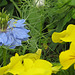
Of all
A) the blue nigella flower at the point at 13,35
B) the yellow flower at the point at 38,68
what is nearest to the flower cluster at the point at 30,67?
the yellow flower at the point at 38,68

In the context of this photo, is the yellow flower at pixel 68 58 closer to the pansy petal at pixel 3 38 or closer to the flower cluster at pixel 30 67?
the flower cluster at pixel 30 67

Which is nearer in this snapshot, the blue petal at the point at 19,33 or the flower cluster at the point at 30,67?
the flower cluster at the point at 30,67

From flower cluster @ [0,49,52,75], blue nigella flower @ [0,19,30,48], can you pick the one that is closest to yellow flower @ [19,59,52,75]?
flower cluster @ [0,49,52,75]

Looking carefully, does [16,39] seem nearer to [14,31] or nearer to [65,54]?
[14,31]

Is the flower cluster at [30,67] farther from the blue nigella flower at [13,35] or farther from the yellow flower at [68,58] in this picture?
the blue nigella flower at [13,35]

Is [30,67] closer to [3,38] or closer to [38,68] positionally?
[38,68]

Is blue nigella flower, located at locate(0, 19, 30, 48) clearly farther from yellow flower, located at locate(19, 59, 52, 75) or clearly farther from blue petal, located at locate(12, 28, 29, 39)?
yellow flower, located at locate(19, 59, 52, 75)

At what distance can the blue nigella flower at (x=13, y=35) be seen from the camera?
1.71 feet

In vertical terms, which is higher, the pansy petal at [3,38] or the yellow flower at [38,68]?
the yellow flower at [38,68]

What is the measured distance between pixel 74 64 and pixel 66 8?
70cm

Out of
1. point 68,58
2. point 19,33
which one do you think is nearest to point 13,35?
point 19,33

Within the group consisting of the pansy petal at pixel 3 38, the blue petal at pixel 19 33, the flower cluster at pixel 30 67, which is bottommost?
the pansy petal at pixel 3 38

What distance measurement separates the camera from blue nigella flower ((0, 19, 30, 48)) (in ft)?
1.71

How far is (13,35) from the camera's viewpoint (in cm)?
56
